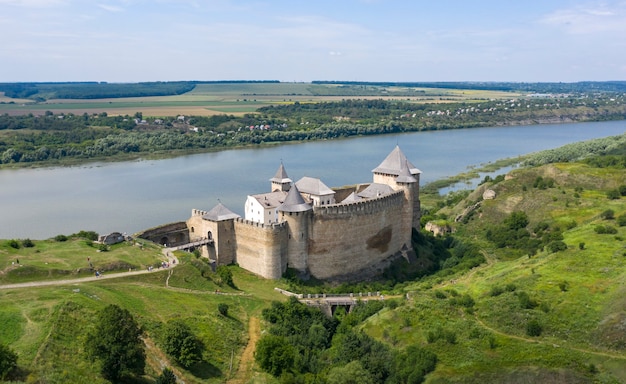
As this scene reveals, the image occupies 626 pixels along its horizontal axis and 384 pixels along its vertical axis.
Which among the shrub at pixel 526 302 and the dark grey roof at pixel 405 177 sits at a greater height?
the dark grey roof at pixel 405 177

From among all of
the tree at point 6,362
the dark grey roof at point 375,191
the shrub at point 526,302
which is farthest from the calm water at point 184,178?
the shrub at point 526,302

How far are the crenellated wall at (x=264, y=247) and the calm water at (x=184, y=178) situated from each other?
11.2 meters

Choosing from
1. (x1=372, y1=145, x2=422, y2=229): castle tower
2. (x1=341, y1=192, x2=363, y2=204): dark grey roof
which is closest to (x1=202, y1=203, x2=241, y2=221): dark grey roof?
(x1=341, y1=192, x2=363, y2=204): dark grey roof

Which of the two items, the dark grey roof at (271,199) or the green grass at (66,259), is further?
the dark grey roof at (271,199)

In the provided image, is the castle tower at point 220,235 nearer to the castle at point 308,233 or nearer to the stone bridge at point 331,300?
the castle at point 308,233

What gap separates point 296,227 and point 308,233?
0.70 m

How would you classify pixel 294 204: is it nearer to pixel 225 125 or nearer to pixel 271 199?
pixel 271 199

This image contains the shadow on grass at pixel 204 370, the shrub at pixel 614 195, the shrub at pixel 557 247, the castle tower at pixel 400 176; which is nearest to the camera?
the shadow on grass at pixel 204 370

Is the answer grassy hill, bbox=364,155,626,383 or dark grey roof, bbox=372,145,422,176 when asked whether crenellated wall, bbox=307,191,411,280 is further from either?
grassy hill, bbox=364,155,626,383

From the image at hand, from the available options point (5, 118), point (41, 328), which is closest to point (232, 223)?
point (41, 328)

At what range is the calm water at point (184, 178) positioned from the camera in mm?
35406

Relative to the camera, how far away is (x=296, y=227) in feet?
77.5

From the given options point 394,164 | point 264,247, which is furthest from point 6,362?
point 394,164

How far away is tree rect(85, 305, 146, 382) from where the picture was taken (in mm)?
13703
